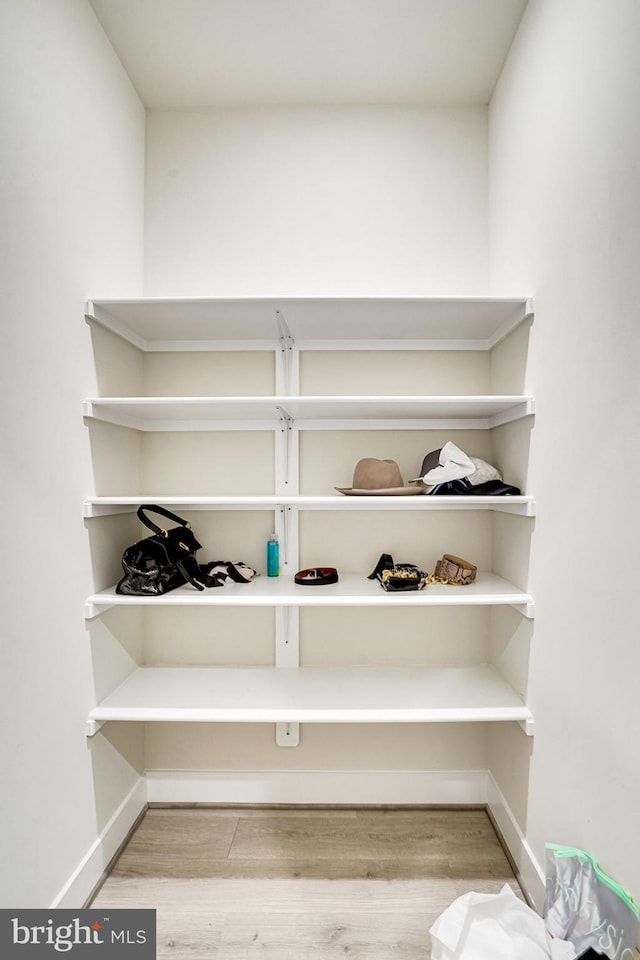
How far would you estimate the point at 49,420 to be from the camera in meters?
1.44

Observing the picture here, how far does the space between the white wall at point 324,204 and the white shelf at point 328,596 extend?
1.26 metres

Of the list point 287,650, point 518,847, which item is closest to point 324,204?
point 287,650

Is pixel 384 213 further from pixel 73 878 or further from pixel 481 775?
pixel 73 878

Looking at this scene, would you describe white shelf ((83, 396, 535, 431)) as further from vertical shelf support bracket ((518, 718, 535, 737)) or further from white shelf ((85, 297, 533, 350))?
vertical shelf support bracket ((518, 718, 535, 737))

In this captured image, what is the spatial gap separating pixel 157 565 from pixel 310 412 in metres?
0.83

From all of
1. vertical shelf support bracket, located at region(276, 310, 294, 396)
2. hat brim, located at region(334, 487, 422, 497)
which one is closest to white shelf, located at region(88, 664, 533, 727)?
hat brim, located at region(334, 487, 422, 497)

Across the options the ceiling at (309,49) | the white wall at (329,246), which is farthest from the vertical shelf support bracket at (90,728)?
the ceiling at (309,49)

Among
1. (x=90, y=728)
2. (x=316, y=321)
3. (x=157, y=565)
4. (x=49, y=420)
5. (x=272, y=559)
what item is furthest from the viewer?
(x=272, y=559)

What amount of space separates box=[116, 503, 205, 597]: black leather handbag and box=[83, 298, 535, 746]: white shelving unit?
53 millimetres

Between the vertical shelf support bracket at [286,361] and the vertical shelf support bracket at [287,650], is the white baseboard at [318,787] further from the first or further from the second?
the vertical shelf support bracket at [286,361]

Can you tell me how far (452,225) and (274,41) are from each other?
0.97 metres

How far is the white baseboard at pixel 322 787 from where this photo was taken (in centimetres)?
206

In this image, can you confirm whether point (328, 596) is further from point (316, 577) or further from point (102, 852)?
point (102, 852)

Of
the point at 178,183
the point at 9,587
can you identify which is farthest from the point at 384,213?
the point at 9,587
